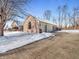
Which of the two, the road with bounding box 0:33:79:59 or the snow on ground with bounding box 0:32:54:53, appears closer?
the road with bounding box 0:33:79:59

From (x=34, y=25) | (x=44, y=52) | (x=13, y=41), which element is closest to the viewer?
(x=44, y=52)

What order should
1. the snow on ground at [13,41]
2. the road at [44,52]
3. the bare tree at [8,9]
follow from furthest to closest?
the bare tree at [8,9], the snow on ground at [13,41], the road at [44,52]

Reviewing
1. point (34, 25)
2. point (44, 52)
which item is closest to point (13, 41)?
point (44, 52)

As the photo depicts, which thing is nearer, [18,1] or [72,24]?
[18,1]

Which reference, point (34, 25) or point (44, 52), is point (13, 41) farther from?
point (34, 25)

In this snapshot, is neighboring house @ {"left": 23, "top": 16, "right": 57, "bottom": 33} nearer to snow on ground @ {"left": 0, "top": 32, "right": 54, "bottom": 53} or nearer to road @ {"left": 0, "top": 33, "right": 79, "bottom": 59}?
snow on ground @ {"left": 0, "top": 32, "right": 54, "bottom": 53}

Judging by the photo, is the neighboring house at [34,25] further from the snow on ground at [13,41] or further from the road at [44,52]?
the road at [44,52]

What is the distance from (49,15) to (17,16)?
60765 mm

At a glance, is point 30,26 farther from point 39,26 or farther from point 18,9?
point 18,9

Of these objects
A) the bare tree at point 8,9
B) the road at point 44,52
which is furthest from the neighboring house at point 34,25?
the road at point 44,52

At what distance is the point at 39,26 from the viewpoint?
37.1 metres

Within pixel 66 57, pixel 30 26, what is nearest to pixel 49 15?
pixel 30 26

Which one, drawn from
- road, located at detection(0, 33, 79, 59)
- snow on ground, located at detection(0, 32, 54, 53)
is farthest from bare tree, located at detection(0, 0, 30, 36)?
road, located at detection(0, 33, 79, 59)

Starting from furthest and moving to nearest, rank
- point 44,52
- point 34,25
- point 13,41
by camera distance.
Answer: point 34,25
point 13,41
point 44,52
